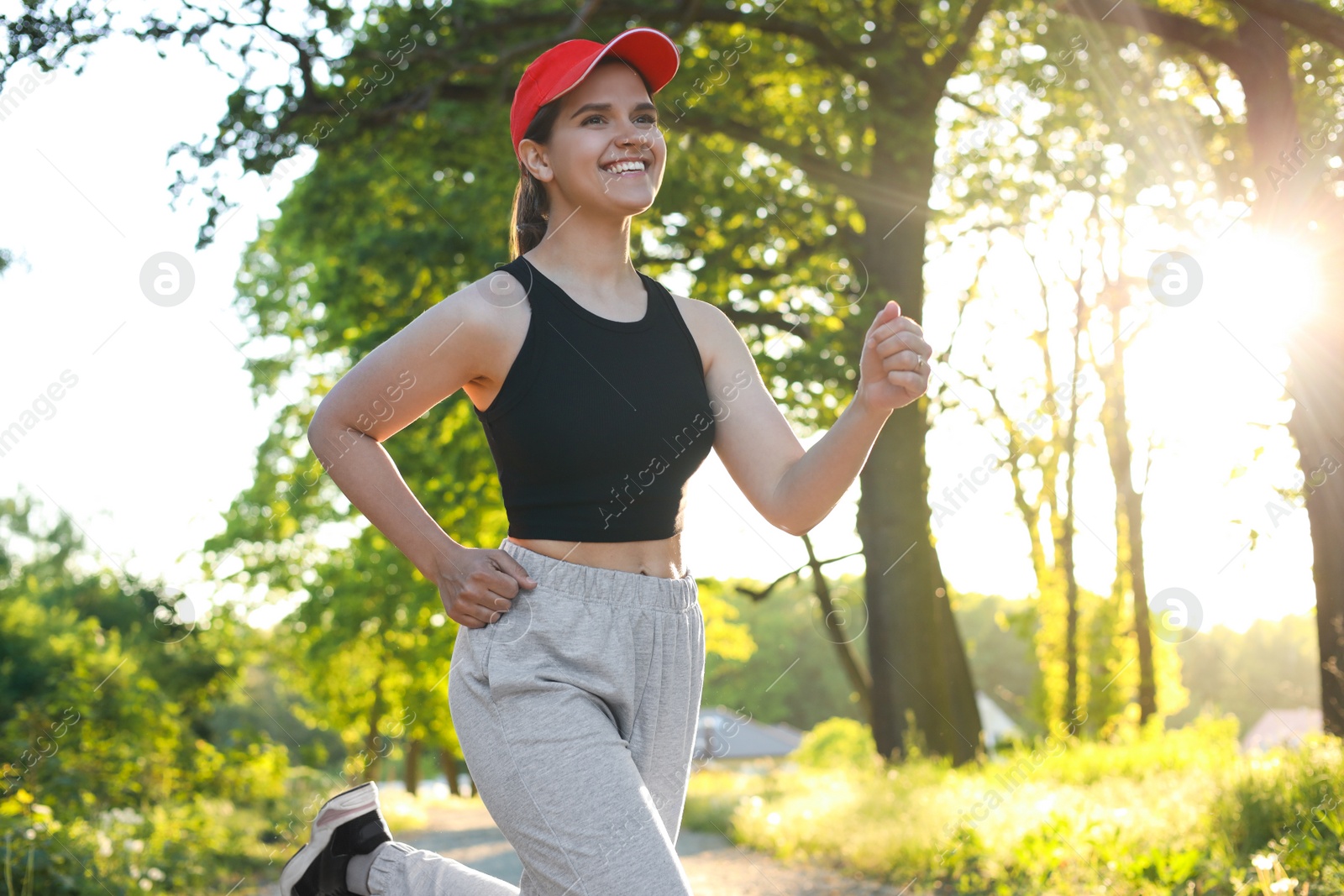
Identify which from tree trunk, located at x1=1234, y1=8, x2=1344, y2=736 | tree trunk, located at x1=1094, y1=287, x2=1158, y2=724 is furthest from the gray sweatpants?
tree trunk, located at x1=1094, y1=287, x2=1158, y2=724

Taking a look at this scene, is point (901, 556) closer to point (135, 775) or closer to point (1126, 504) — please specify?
point (135, 775)

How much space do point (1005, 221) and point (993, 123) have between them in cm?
137

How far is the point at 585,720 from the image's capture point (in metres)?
2.05

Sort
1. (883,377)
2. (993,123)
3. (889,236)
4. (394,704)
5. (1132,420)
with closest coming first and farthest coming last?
(883,377) < (889,236) < (993,123) < (1132,420) < (394,704)

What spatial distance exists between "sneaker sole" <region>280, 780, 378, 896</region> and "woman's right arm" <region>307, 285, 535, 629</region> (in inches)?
28.7

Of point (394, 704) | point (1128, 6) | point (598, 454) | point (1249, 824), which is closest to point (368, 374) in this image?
point (598, 454)

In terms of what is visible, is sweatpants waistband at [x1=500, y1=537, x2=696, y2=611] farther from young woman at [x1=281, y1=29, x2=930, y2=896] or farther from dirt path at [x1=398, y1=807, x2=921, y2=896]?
dirt path at [x1=398, y1=807, x2=921, y2=896]

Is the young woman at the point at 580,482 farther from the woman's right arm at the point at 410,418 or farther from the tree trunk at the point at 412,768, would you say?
the tree trunk at the point at 412,768

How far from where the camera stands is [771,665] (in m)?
64.4

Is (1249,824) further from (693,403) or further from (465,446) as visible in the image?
(465,446)

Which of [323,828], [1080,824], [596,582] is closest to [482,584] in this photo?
[596,582]

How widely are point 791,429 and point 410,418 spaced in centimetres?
86

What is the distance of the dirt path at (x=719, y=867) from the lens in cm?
731

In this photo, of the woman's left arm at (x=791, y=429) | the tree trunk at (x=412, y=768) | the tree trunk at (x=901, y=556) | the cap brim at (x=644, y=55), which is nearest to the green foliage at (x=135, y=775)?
the woman's left arm at (x=791, y=429)
